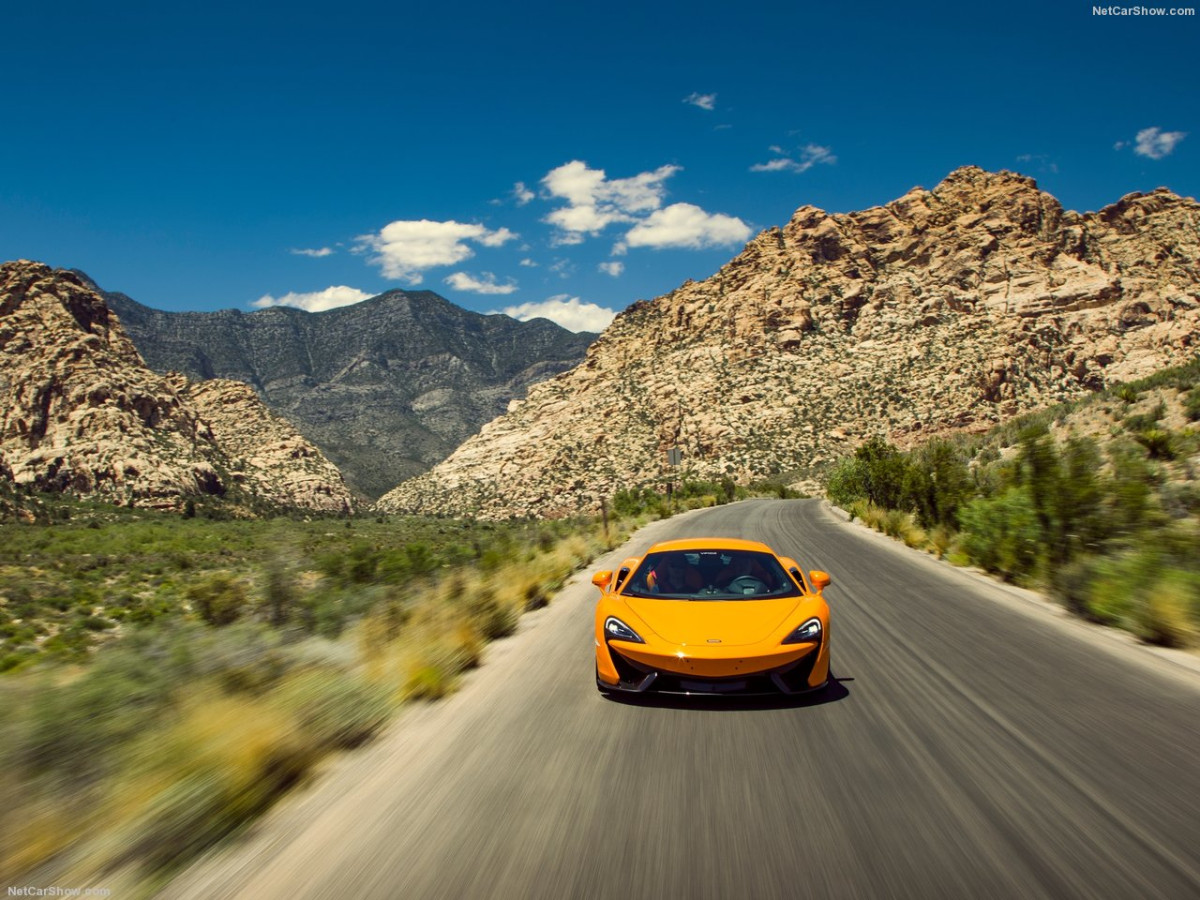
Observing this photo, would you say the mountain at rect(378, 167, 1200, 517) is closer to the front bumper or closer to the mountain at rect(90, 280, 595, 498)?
the mountain at rect(90, 280, 595, 498)

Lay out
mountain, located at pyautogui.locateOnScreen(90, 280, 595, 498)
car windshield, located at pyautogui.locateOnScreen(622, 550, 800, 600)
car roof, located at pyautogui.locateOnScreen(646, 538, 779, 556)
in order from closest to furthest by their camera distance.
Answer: car windshield, located at pyautogui.locateOnScreen(622, 550, 800, 600)
car roof, located at pyautogui.locateOnScreen(646, 538, 779, 556)
mountain, located at pyautogui.locateOnScreen(90, 280, 595, 498)

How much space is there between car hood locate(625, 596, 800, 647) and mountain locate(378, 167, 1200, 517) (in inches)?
2433

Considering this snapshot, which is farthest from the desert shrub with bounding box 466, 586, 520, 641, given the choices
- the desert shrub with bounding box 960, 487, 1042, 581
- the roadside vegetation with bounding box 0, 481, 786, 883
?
the desert shrub with bounding box 960, 487, 1042, 581

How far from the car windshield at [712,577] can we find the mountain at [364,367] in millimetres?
109866

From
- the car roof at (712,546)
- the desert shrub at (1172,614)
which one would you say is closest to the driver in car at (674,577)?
the car roof at (712,546)

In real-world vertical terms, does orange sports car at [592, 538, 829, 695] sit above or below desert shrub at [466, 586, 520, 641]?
above

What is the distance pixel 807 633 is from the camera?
16.8 feet

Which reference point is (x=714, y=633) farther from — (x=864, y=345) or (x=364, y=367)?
(x=364, y=367)

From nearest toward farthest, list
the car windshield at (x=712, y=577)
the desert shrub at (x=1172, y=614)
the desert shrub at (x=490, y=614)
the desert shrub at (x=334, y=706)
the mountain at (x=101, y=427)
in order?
the desert shrub at (x=334, y=706), the car windshield at (x=712, y=577), the desert shrub at (x=1172, y=614), the desert shrub at (x=490, y=614), the mountain at (x=101, y=427)

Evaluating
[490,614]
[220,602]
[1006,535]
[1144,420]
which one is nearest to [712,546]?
[490,614]

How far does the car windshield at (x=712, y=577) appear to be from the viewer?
19.3 feet

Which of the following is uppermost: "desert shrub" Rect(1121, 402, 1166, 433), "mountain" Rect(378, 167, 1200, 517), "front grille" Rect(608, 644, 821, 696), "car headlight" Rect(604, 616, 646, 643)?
"mountain" Rect(378, 167, 1200, 517)

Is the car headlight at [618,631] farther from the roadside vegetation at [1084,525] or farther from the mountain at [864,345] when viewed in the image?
the mountain at [864,345]

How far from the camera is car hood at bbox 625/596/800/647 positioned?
16.5 ft
